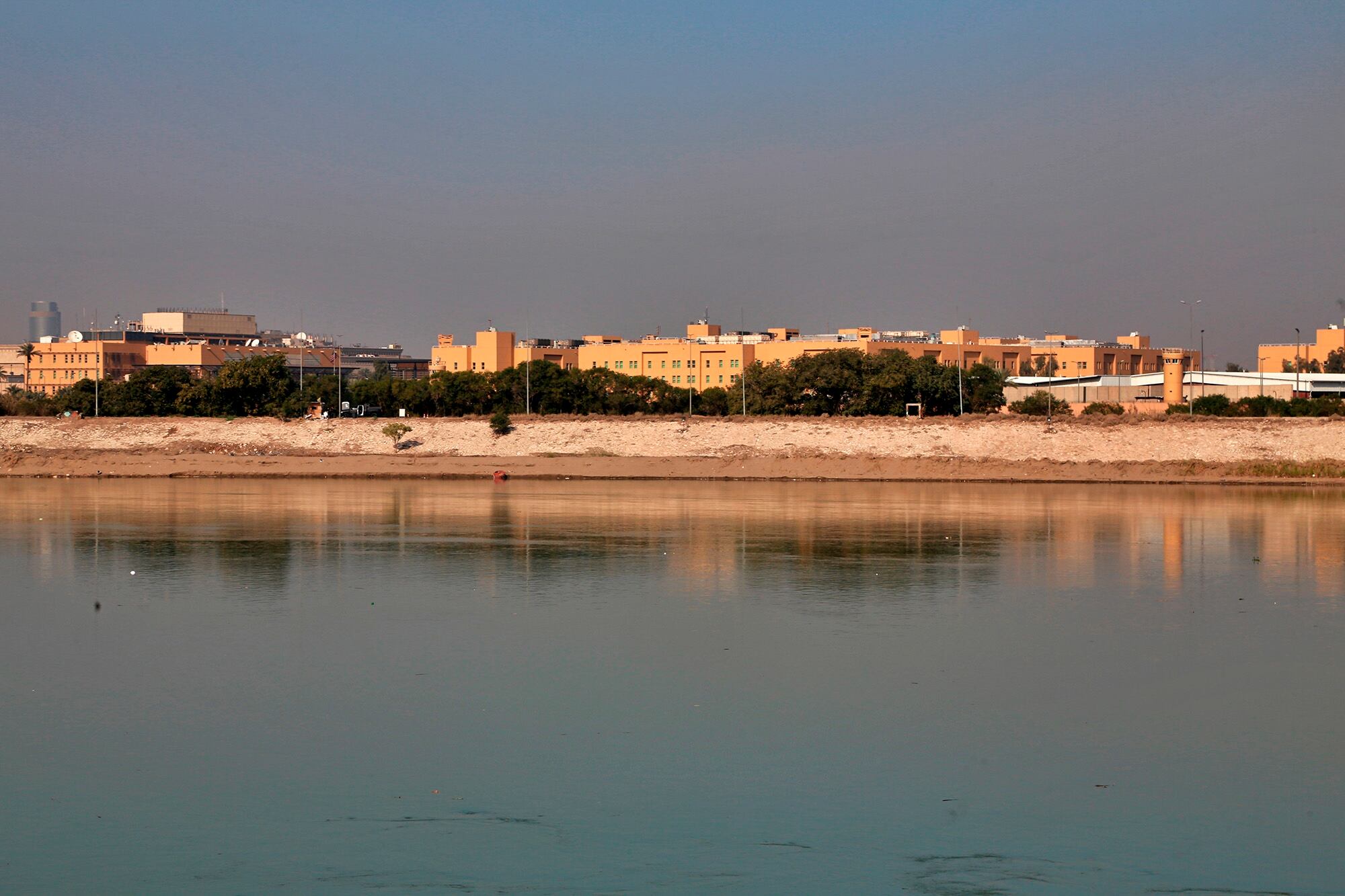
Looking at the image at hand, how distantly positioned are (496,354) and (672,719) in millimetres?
126388

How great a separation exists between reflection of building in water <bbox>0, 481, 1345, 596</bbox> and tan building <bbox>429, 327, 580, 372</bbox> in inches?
3430

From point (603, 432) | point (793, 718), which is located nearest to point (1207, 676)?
point (793, 718)

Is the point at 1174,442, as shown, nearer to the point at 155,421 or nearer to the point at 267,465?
the point at 267,465

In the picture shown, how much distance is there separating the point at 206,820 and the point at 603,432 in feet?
175

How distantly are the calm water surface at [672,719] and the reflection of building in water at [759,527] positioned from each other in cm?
32

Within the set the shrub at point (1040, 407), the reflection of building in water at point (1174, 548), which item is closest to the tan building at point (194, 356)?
the shrub at point (1040, 407)

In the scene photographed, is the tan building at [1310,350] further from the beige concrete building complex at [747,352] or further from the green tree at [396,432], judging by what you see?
the green tree at [396,432]

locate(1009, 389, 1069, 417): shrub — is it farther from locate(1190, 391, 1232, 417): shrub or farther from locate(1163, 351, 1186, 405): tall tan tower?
locate(1163, 351, 1186, 405): tall tan tower

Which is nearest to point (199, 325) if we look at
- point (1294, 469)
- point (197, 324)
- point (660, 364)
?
point (197, 324)

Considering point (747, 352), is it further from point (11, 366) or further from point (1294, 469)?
point (11, 366)

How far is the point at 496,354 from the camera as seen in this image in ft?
457

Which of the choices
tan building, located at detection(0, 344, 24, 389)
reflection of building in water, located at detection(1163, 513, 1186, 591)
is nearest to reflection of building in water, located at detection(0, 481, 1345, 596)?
reflection of building in water, located at detection(1163, 513, 1186, 591)

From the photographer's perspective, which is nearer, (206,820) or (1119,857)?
(1119,857)

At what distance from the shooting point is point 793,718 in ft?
49.0
